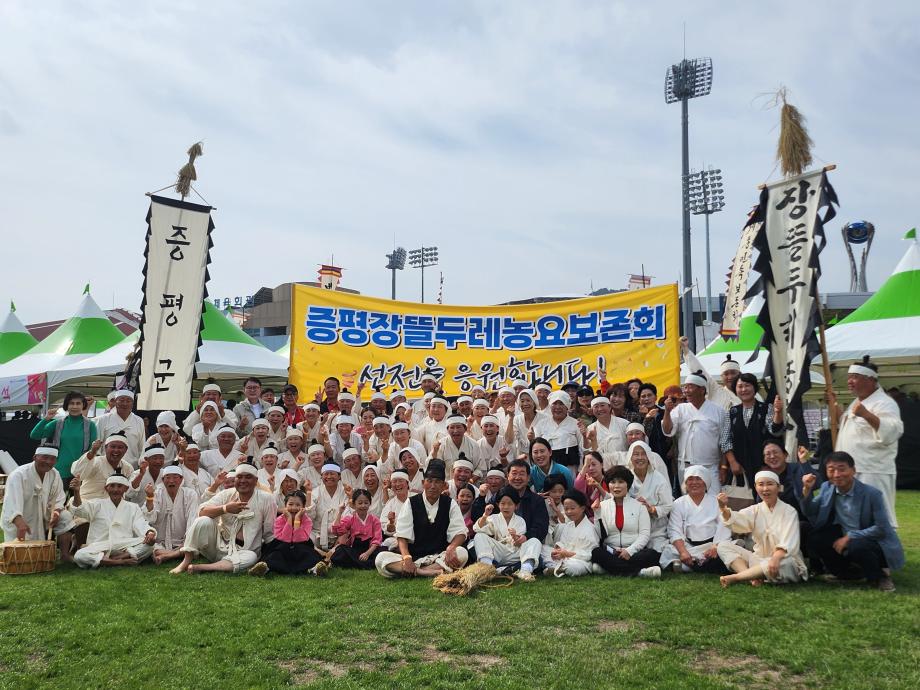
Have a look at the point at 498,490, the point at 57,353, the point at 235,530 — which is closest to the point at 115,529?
the point at 235,530

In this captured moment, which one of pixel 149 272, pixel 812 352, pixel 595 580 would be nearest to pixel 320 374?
pixel 149 272

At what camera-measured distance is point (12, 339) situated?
2206cm

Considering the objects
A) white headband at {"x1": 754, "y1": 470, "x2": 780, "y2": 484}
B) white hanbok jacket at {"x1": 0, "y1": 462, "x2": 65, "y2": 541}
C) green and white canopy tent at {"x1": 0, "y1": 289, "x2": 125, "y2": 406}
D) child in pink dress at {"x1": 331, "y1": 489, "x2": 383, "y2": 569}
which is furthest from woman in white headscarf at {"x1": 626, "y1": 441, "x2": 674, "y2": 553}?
green and white canopy tent at {"x1": 0, "y1": 289, "x2": 125, "y2": 406}

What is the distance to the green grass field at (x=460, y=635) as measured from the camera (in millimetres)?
3812

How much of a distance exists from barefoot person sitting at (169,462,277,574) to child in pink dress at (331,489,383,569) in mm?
638

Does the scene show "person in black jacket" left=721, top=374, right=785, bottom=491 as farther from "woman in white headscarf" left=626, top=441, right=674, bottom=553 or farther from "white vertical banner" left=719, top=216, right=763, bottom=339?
"white vertical banner" left=719, top=216, right=763, bottom=339

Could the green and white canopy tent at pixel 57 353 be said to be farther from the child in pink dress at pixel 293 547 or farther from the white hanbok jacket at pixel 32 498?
the child in pink dress at pixel 293 547

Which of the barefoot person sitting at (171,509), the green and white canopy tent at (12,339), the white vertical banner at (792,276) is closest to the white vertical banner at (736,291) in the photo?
the white vertical banner at (792,276)

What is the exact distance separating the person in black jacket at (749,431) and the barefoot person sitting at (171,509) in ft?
17.1

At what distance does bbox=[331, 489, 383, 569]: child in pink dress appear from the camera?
6738mm

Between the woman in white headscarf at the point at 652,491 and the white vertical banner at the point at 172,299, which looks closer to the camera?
the woman in white headscarf at the point at 652,491

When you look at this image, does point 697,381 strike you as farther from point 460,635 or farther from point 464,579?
point 460,635

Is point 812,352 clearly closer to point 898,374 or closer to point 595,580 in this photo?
point 595,580

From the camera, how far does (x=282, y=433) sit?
848 cm
